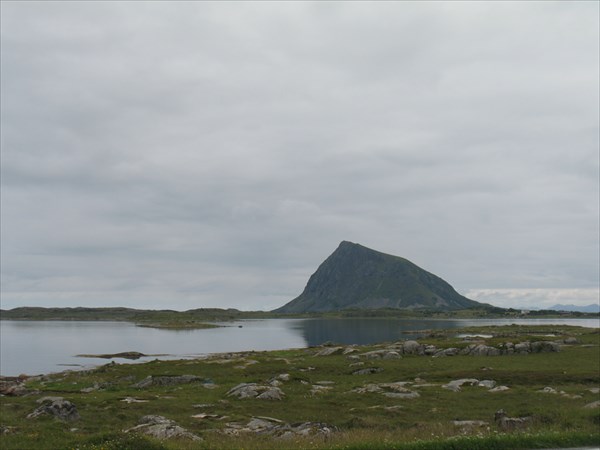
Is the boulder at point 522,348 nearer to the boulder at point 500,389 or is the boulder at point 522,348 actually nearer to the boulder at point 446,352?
the boulder at point 446,352

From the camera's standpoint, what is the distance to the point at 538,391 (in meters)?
45.0

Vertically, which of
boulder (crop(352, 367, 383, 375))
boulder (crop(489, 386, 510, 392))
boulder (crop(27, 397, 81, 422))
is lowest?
boulder (crop(352, 367, 383, 375))

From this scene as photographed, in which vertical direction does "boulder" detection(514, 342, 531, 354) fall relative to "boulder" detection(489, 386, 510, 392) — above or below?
above

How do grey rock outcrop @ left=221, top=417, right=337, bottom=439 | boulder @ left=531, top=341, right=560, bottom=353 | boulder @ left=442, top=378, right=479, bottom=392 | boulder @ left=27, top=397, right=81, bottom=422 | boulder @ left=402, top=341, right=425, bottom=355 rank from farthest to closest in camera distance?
boulder @ left=402, top=341, right=425, bottom=355 → boulder @ left=531, top=341, right=560, bottom=353 → boulder @ left=442, top=378, right=479, bottom=392 → boulder @ left=27, top=397, right=81, bottom=422 → grey rock outcrop @ left=221, top=417, right=337, bottom=439

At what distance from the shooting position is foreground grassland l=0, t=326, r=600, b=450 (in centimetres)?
2408

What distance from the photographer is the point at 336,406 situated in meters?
41.6

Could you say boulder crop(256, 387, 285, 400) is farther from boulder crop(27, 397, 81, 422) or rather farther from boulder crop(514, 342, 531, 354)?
boulder crop(514, 342, 531, 354)

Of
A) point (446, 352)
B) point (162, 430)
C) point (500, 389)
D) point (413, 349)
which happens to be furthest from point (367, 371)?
Result: point (162, 430)

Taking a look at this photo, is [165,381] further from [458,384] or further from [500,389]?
[500,389]

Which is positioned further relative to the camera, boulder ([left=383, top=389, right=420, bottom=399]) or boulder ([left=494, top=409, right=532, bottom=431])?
boulder ([left=383, top=389, right=420, bottom=399])

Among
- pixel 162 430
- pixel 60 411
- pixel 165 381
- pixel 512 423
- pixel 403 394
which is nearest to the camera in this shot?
pixel 512 423

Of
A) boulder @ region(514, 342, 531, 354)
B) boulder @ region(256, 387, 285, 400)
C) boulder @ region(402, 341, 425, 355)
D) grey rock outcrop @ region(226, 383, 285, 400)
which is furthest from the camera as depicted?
boulder @ region(402, 341, 425, 355)

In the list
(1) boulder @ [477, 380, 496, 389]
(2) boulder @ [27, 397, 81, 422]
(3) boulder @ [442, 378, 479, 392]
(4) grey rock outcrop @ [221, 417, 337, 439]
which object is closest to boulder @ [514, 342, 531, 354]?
(3) boulder @ [442, 378, 479, 392]

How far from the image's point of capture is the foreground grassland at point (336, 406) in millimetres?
24078
